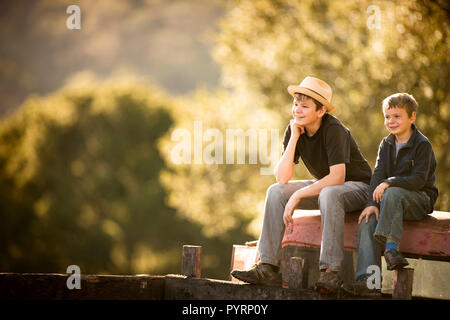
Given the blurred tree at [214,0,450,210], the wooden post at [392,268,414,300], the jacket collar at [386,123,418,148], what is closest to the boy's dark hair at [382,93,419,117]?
the jacket collar at [386,123,418,148]

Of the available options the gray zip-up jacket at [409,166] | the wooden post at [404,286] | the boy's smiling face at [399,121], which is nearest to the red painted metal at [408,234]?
the gray zip-up jacket at [409,166]

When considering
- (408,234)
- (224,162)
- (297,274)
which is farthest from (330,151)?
(224,162)

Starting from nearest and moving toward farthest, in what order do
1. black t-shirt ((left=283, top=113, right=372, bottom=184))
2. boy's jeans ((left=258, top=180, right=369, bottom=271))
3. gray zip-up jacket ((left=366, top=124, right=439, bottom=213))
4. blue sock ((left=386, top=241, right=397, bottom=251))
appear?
blue sock ((left=386, top=241, right=397, bottom=251)), boy's jeans ((left=258, top=180, right=369, bottom=271)), gray zip-up jacket ((left=366, top=124, right=439, bottom=213)), black t-shirt ((left=283, top=113, right=372, bottom=184))

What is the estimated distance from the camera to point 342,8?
17609mm

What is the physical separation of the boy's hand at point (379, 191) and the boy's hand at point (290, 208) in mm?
654

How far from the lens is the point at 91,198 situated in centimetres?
3222

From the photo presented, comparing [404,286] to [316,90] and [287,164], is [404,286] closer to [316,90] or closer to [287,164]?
[287,164]

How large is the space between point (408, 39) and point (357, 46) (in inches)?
89.5

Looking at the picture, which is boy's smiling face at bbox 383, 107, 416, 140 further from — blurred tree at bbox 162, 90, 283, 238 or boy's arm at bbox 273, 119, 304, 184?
blurred tree at bbox 162, 90, 283, 238

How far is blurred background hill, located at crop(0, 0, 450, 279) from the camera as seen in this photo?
15.7 m

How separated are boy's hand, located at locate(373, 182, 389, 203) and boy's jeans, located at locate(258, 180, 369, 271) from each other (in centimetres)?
24
